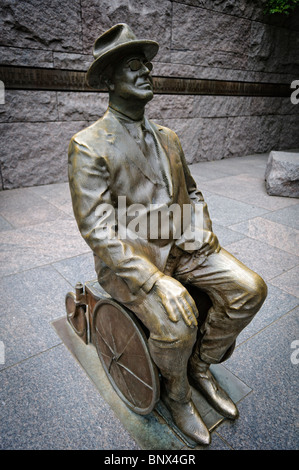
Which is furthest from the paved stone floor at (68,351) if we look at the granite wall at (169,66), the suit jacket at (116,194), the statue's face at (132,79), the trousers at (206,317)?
the statue's face at (132,79)

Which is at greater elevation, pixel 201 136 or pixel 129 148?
pixel 129 148

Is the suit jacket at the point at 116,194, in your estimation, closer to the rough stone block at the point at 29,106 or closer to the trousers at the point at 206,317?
the trousers at the point at 206,317

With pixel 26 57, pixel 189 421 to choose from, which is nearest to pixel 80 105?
pixel 26 57

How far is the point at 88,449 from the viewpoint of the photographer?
1.70 meters

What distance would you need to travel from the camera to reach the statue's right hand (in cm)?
151

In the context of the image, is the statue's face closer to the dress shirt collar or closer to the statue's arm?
the dress shirt collar

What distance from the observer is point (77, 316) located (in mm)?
2363

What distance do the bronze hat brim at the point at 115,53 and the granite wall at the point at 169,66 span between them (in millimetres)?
3900

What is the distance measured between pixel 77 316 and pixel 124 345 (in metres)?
0.66

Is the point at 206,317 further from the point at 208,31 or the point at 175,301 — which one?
the point at 208,31

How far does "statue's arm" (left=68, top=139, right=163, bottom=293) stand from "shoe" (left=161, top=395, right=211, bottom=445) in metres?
0.69

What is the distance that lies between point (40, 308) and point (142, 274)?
149 cm

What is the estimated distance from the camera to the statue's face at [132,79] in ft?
5.49

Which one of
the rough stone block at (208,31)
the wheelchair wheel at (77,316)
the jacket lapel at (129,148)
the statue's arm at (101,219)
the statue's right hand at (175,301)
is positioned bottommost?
the wheelchair wheel at (77,316)
